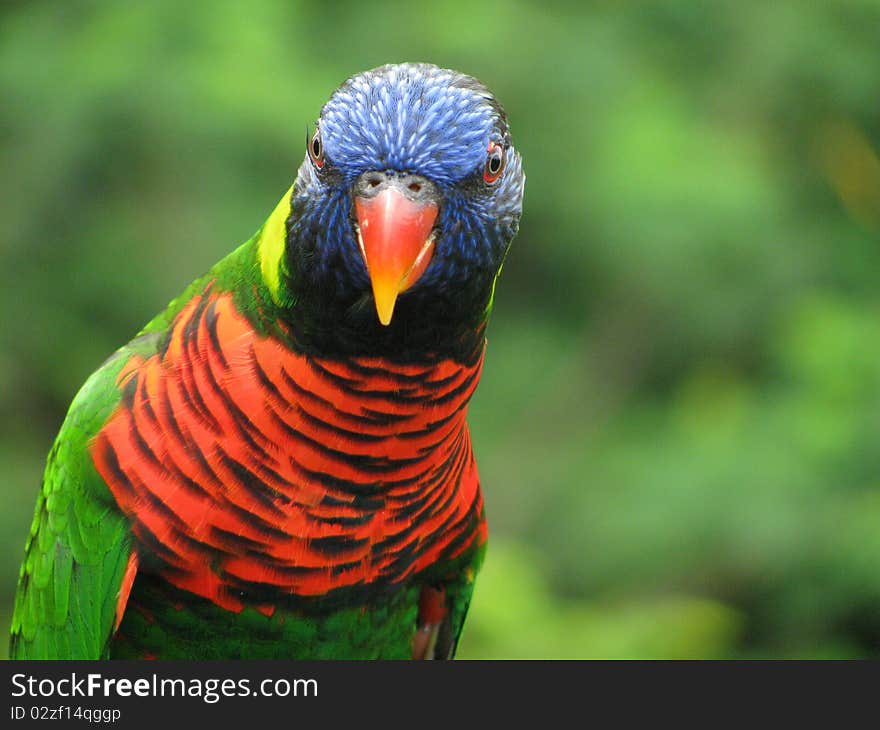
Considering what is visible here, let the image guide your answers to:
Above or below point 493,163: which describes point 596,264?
below

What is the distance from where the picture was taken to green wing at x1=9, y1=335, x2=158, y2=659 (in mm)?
1818

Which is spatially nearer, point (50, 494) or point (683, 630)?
point (50, 494)

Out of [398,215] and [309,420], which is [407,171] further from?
[309,420]

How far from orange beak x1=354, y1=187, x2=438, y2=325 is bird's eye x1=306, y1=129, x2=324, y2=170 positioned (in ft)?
0.35

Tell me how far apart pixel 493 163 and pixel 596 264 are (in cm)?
249

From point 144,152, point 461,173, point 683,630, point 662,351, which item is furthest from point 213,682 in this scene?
point 662,351

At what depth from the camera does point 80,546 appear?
1866mm

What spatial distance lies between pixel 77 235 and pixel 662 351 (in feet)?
7.43

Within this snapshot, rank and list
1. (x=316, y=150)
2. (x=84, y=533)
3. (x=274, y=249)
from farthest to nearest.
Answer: (x=84, y=533) → (x=274, y=249) → (x=316, y=150)

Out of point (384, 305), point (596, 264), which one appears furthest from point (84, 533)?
point (596, 264)

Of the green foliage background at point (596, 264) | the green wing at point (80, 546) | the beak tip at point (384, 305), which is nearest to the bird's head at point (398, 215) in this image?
the beak tip at point (384, 305)

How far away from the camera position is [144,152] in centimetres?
337

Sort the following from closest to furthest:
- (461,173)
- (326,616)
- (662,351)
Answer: (461,173)
(326,616)
(662,351)

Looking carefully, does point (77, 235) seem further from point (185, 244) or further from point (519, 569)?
point (519, 569)
